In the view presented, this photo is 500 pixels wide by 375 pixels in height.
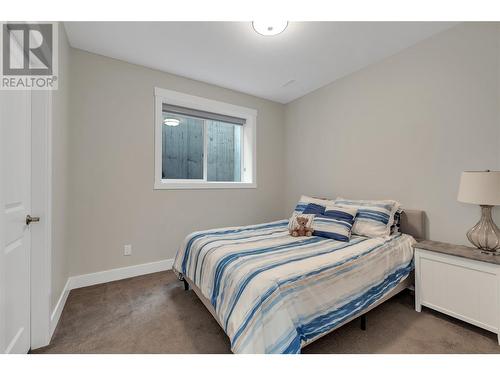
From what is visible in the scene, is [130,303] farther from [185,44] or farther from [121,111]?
[185,44]

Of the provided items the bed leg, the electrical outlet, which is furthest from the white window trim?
the bed leg

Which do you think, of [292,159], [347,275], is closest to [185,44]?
[292,159]

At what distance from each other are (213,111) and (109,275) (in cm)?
253

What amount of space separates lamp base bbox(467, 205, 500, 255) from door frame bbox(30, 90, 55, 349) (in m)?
3.24

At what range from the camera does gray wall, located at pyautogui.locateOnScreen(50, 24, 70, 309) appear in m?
1.72

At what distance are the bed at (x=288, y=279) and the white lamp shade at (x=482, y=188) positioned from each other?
0.58 metres

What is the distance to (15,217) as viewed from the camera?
1.23 m

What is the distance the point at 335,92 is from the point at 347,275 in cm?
259

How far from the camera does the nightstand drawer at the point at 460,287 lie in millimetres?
1562

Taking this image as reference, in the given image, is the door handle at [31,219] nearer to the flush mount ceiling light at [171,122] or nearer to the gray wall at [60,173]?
the gray wall at [60,173]

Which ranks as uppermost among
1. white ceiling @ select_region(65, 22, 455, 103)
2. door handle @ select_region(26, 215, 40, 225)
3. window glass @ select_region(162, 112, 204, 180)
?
white ceiling @ select_region(65, 22, 455, 103)

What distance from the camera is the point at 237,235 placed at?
2193 millimetres

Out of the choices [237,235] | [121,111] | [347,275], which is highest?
[121,111]

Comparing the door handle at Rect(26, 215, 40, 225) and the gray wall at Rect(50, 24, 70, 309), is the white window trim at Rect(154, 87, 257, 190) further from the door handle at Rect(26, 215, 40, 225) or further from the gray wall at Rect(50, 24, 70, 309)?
the door handle at Rect(26, 215, 40, 225)
